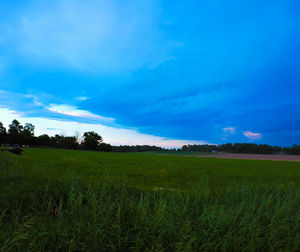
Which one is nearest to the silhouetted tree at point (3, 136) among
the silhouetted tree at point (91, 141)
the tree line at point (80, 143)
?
the tree line at point (80, 143)

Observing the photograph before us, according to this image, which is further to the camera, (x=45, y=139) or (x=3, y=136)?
(x=45, y=139)

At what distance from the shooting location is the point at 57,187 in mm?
4473

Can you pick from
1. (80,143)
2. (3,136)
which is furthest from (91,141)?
(3,136)

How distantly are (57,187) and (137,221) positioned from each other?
8.61 feet

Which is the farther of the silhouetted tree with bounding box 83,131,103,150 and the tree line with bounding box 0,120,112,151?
the silhouetted tree with bounding box 83,131,103,150

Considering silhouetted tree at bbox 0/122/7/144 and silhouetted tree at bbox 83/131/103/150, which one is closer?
silhouetted tree at bbox 0/122/7/144

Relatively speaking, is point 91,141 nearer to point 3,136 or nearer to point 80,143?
point 80,143

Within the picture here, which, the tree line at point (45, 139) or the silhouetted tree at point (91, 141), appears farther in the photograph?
the silhouetted tree at point (91, 141)

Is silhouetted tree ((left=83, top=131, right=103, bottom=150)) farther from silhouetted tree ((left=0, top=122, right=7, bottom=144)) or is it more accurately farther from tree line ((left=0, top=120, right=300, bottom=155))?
silhouetted tree ((left=0, top=122, right=7, bottom=144))

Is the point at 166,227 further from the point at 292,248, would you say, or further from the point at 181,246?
the point at 292,248

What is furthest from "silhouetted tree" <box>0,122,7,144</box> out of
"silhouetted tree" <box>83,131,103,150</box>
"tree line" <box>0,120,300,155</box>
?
"silhouetted tree" <box>83,131,103,150</box>

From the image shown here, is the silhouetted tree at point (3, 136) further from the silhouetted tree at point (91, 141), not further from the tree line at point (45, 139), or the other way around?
the silhouetted tree at point (91, 141)

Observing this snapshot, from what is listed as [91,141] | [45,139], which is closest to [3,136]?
[45,139]

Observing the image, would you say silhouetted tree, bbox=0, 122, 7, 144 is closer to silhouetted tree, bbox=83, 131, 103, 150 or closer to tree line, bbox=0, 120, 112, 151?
tree line, bbox=0, 120, 112, 151
